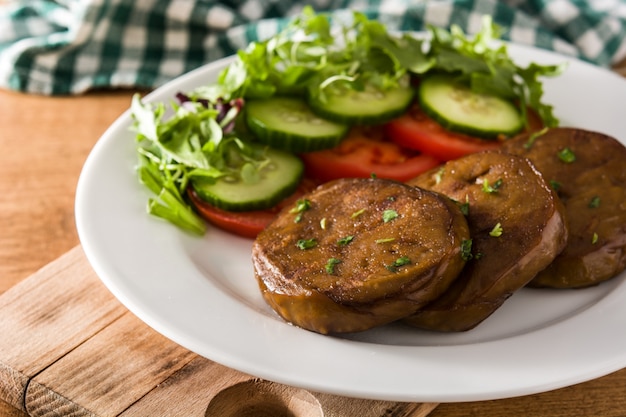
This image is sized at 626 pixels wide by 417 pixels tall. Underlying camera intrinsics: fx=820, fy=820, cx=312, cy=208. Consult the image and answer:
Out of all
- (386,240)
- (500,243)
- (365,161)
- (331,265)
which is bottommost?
(365,161)

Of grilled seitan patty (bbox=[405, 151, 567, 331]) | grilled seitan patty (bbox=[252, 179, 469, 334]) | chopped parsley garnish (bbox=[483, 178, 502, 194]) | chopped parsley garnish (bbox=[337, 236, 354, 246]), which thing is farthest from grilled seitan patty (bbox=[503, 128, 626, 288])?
chopped parsley garnish (bbox=[337, 236, 354, 246])

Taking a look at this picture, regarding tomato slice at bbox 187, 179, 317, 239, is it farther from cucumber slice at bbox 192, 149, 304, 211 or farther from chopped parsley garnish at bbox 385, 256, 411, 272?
chopped parsley garnish at bbox 385, 256, 411, 272

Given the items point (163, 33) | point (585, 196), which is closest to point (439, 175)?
point (585, 196)

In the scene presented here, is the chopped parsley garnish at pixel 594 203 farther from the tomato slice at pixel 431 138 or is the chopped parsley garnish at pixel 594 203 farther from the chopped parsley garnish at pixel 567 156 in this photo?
the tomato slice at pixel 431 138

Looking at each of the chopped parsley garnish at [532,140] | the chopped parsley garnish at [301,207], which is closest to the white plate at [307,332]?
the chopped parsley garnish at [301,207]

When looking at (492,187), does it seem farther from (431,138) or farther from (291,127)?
(291,127)

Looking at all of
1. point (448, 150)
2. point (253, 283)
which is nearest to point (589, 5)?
point (448, 150)
